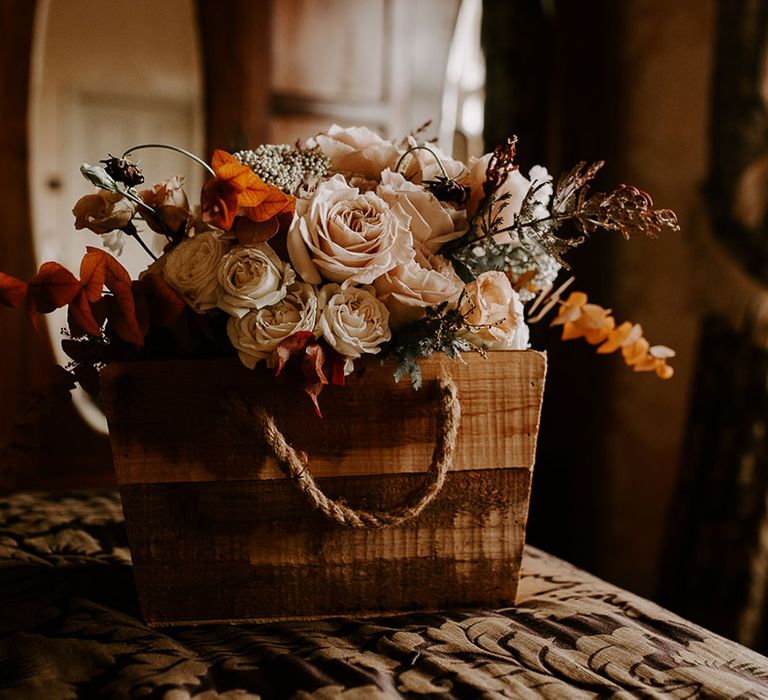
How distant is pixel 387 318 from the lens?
694 millimetres

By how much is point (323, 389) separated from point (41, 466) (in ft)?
4.08

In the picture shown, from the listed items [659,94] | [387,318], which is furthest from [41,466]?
[659,94]

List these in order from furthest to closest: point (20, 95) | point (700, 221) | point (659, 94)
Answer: point (659, 94)
point (700, 221)
point (20, 95)

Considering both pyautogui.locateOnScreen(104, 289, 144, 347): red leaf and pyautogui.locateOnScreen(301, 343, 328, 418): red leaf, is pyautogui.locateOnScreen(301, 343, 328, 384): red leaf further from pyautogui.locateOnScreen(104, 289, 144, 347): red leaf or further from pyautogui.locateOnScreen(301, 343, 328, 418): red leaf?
pyautogui.locateOnScreen(104, 289, 144, 347): red leaf

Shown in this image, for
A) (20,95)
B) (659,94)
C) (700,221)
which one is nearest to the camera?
(20,95)

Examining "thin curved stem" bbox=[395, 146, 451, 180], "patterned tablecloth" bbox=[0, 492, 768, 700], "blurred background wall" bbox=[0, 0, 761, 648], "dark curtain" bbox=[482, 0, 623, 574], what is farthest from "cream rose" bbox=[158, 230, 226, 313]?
"dark curtain" bbox=[482, 0, 623, 574]

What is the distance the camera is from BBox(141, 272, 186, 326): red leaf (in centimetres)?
68

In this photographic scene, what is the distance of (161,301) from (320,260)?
165 millimetres

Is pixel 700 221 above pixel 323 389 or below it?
above

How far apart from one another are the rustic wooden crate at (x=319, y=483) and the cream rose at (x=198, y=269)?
2.9 inches

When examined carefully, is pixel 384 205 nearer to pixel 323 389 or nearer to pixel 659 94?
pixel 323 389

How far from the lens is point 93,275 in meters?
0.66

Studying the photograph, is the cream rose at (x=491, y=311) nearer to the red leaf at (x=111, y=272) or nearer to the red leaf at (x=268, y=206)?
the red leaf at (x=268, y=206)

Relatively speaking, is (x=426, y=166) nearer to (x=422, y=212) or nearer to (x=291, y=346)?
(x=422, y=212)
